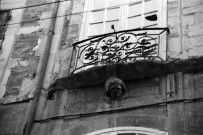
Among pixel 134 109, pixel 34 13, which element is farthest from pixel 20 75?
pixel 134 109

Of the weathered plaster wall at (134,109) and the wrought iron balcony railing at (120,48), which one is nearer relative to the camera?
the weathered plaster wall at (134,109)

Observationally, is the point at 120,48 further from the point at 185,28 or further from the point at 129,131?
the point at 129,131

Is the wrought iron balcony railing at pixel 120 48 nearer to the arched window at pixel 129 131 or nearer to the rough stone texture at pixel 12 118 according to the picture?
the rough stone texture at pixel 12 118

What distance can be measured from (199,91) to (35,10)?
4.72m

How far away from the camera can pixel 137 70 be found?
320 inches

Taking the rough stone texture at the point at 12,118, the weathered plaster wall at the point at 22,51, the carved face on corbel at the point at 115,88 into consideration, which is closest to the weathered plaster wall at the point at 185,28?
the carved face on corbel at the point at 115,88

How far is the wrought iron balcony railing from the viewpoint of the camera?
8.49 metres

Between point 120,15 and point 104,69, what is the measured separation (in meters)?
1.83

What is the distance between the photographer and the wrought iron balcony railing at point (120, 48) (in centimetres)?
849

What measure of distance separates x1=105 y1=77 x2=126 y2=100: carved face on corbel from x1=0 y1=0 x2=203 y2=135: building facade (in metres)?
0.02

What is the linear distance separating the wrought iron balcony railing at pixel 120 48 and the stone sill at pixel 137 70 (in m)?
0.28

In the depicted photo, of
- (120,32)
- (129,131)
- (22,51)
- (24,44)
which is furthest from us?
(24,44)

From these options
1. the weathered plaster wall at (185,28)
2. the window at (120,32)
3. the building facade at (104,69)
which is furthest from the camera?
the window at (120,32)

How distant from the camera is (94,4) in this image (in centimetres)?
1017
